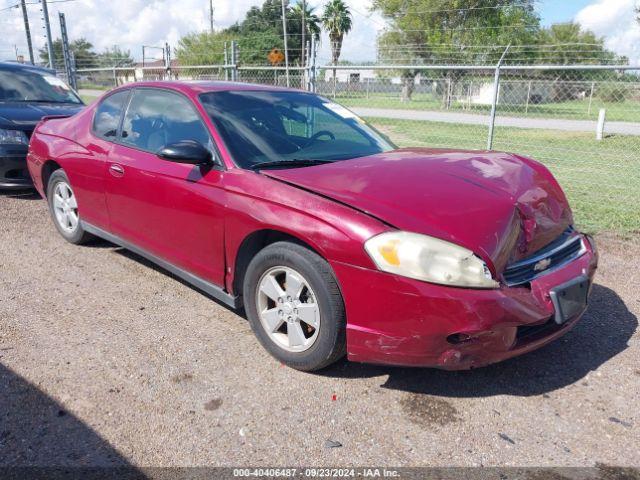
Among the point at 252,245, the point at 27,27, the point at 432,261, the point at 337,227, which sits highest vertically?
the point at 27,27

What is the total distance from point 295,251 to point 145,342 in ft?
4.09

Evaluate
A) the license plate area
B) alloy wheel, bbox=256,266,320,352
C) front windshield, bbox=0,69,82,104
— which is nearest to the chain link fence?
front windshield, bbox=0,69,82,104

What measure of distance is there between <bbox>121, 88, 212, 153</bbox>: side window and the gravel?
1.19 metres

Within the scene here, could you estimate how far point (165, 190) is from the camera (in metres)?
3.51

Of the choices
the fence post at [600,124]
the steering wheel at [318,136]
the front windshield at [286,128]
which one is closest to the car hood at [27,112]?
the front windshield at [286,128]

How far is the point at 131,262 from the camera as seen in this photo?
15.3 feet

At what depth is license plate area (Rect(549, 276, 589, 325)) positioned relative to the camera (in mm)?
2607

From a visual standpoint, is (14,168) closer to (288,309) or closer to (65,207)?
(65,207)

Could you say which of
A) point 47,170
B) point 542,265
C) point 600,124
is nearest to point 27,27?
point 47,170

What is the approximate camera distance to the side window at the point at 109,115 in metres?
4.23

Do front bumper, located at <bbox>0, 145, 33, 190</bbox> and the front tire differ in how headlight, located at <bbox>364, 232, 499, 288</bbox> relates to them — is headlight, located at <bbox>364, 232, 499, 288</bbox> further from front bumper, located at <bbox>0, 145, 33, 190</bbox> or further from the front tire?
front bumper, located at <bbox>0, 145, 33, 190</bbox>

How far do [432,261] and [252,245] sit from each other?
1135 mm

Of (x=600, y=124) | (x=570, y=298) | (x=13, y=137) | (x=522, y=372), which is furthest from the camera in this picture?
(x=600, y=124)

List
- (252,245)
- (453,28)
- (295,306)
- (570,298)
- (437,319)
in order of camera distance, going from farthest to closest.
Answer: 1. (453,28)
2. (252,245)
3. (295,306)
4. (570,298)
5. (437,319)
